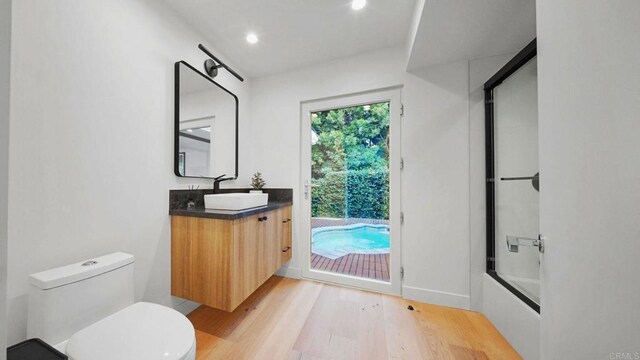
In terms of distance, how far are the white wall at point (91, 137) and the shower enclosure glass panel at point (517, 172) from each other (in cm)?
259

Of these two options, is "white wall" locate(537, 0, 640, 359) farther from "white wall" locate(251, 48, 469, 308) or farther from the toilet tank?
the toilet tank

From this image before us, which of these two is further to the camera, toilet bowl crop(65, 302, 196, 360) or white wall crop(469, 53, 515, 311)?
white wall crop(469, 53, 515, 311)

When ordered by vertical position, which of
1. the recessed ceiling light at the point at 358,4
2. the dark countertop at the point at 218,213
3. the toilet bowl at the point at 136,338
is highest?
the recessed ceiling light at the point at 358,4

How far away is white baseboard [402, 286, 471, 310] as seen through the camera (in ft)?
5.69

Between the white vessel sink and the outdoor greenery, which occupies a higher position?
the outdoor greenery

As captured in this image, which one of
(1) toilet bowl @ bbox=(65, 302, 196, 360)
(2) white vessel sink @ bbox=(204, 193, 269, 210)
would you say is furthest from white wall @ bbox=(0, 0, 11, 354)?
(2) white vessel sink @ bbox=(204, 193, 269, 210)

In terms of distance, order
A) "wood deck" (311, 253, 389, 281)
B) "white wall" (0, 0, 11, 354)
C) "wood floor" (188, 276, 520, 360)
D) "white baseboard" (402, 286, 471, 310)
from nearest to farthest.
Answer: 1. "white wall" (0, 0, 11, 354)
2. "wood floor" (188, 276, 520, 360)
3. "white baseboard" (402, 286, 471, 310)
4. "wood deck" (311, 253, 389, 281)

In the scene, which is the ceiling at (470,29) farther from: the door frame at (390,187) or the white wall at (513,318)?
the white wall at (513,318)

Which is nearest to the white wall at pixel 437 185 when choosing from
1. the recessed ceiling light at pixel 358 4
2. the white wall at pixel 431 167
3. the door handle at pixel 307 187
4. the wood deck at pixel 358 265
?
the white wall at pixel 431 167

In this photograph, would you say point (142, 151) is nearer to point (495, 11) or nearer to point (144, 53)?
point (144, 53)

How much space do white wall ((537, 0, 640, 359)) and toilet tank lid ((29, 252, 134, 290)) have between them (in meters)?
1.85

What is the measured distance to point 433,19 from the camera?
1362 millimetres

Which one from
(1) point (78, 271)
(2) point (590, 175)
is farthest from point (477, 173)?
(1) point (78, 271)

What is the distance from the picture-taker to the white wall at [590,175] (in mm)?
420
